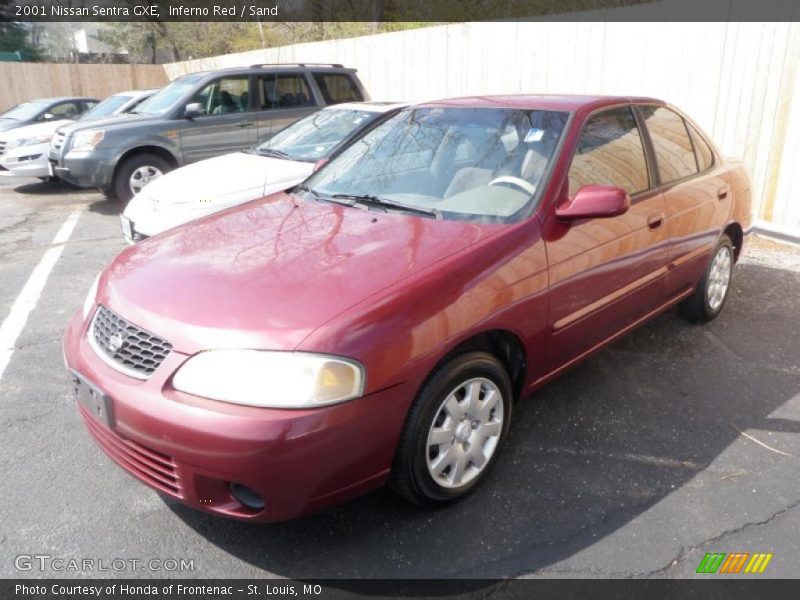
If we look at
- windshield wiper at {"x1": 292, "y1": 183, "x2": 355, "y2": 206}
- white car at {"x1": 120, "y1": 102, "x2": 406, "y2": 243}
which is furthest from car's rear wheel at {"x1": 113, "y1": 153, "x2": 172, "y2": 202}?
windshield wiper at {"x1": 292, "y1": 183, "x2": 355, "y2": 206}

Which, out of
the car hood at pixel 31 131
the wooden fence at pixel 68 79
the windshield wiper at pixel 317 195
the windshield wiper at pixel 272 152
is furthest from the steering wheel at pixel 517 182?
the wooden fence at pixel 68 79

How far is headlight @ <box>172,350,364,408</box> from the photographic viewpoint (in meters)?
2.25

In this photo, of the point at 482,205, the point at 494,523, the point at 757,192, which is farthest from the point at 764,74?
the point at 494,523

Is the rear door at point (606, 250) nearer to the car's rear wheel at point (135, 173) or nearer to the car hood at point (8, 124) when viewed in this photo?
the car's rear wheel at point (135, 173)

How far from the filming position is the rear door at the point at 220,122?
907 centimetres

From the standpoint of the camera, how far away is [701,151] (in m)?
4.57

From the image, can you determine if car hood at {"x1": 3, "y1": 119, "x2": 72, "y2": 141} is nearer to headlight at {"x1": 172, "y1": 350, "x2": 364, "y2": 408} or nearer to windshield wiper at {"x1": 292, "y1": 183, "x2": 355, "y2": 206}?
windshield wiper at {"x1": 292, "y1": 183, "x2": 355, "y2": 206}

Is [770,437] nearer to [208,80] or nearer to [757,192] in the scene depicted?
[757,192]

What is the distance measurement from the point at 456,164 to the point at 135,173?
690cm

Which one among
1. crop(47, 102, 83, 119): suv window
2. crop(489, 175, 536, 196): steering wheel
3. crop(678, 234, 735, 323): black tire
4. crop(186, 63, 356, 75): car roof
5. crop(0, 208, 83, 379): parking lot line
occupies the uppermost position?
crop(186, 63, 356, 75): car roof

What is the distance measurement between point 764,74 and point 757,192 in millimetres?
1165

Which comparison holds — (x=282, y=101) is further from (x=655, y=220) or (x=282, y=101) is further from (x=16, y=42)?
(x=16, y=42)

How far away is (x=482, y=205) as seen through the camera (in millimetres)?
3184

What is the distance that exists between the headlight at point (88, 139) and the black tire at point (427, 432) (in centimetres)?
774
